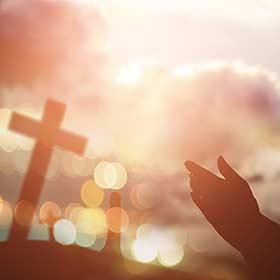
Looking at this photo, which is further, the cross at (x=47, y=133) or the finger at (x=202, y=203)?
the cross at (x=47, y=133)

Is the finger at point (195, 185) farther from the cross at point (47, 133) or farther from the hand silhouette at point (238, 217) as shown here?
the cross at point (47, 133)

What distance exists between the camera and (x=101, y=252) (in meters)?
7.80

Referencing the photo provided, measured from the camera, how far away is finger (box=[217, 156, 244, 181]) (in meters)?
5.92

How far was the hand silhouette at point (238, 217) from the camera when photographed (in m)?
5.88

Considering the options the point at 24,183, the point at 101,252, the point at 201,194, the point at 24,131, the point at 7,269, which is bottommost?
the point at 7,269

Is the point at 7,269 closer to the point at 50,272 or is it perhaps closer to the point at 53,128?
the point at 50,272

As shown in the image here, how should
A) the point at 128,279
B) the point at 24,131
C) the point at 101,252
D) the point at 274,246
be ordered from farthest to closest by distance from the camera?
the point at 24,131
the point at 101,252
the point at 128,279
the point at 274,246

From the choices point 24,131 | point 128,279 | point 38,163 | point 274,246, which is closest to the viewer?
point 274,246

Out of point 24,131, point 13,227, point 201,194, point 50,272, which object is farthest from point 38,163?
point 201,194

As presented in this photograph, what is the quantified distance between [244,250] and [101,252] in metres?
2.56

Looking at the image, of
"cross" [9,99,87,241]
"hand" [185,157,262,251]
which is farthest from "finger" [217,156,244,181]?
"cross" [9,99,87,241]

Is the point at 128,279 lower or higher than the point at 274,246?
lower

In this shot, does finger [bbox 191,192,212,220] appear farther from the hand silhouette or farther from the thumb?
the thumb

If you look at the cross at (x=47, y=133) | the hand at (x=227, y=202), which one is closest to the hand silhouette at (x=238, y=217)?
the hand at (x=227, y=202)
